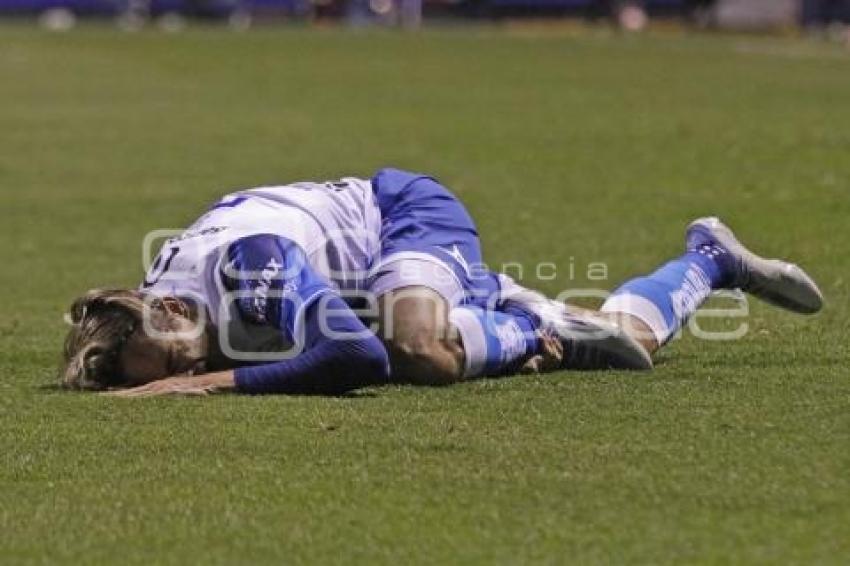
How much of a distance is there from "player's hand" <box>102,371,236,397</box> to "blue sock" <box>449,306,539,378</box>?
82cm

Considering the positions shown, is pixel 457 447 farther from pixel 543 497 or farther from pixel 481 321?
pixel 481 321

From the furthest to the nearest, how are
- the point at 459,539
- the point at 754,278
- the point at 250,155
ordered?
the point at 250,155, the point at 754,278, the point at 459,539

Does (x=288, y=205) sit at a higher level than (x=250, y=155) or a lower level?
higher

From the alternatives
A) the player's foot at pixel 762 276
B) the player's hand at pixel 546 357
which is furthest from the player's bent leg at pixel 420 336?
the player's foot at pixel 762 276

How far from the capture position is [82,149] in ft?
74.3

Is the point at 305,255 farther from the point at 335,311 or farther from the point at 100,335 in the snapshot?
the point at 100,335

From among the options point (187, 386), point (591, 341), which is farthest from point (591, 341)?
point (187, 386)

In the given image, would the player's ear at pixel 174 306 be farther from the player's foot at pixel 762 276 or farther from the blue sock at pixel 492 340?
the player's foot at pixel 762 276

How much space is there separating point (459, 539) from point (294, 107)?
2354 cm

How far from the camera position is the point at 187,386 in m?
Result: 7.27

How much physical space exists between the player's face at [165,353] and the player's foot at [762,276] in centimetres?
212

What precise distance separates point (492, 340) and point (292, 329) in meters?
0.79

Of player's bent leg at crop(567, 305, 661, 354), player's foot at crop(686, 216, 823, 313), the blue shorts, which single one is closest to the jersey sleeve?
the blue shorts

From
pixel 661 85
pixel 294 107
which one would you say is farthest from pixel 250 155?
pixel 661 85
